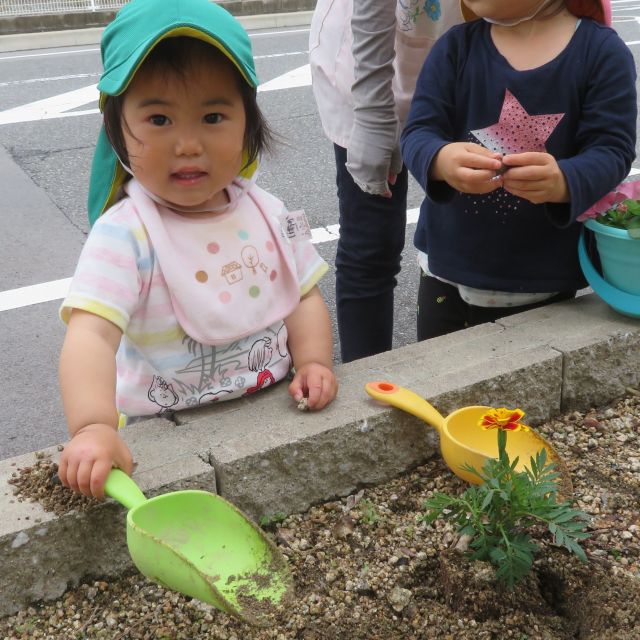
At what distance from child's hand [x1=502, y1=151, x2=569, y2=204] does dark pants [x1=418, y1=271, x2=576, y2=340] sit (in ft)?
1.75

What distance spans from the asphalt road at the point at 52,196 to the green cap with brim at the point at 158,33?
1.31 feet

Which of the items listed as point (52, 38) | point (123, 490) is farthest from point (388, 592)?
point (52, 38)

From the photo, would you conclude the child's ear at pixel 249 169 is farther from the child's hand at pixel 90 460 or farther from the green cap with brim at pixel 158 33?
the child's hand at pixel 90 460

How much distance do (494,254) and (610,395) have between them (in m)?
0.47

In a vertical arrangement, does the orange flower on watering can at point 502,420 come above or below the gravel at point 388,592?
above

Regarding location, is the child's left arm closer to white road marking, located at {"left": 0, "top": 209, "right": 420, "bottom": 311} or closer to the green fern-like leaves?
the green fern-like leaves

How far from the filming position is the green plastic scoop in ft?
4.81

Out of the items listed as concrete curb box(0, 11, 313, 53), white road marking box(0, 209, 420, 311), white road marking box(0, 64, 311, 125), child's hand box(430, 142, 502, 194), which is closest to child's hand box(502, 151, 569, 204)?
child's hand box(430, 142, 502, 194)

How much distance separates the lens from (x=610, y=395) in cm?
222

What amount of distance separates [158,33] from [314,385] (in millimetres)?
781

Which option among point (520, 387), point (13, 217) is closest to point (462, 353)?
point (520, 387)

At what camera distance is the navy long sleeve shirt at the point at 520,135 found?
6.53 ft

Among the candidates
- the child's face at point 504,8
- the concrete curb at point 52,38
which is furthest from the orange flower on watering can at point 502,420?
the concrete curb at point 52,38

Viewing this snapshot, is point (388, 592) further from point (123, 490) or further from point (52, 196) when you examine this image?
point (52, 196)
